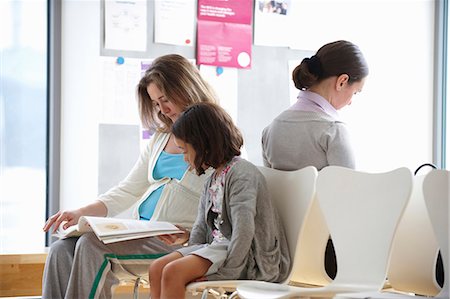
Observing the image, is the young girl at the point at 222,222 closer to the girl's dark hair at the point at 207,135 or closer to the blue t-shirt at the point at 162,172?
the girl's dark hair at the point at 207,135

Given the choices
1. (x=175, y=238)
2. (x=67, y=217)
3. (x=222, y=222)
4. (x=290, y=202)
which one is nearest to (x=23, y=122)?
(x=67, y=217)

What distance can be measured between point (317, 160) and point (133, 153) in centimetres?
128

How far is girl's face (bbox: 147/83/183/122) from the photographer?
2629 millimetres

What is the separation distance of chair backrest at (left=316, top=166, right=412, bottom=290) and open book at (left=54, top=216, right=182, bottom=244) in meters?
0.50

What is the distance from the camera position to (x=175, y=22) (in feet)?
11.4

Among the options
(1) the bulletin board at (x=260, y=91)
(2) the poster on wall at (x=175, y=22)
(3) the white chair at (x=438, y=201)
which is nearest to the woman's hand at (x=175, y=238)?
(3) the white chair at (x=438, y=201)

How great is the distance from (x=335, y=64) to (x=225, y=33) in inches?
49.0

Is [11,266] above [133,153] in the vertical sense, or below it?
below

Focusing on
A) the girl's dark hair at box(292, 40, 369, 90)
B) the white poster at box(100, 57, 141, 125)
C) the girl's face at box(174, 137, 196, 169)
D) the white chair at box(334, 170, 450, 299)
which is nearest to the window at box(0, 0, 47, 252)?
the white poster at box(100, 57, 141, 125)

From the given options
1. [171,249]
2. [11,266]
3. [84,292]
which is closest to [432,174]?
[171,249]

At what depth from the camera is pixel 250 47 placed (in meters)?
3.59

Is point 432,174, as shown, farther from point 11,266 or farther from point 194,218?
point 11,266

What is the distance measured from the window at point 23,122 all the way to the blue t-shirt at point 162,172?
0.69m

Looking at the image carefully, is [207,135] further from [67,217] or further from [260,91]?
[260,91]
